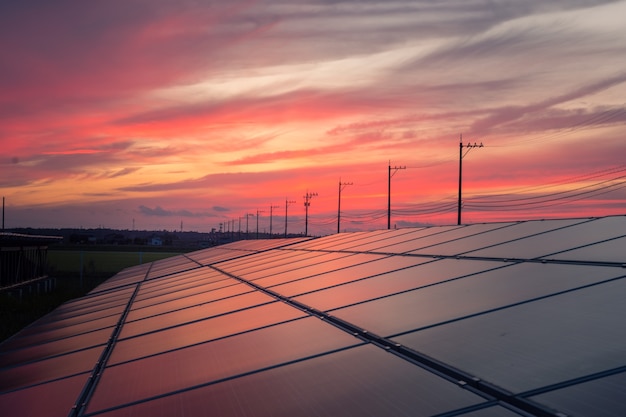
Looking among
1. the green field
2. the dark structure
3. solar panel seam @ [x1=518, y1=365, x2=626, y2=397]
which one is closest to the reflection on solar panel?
solar panel seam @ [x1=518, y1=365, x2=626, y2=397]

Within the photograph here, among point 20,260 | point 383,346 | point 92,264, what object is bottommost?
point 92,264

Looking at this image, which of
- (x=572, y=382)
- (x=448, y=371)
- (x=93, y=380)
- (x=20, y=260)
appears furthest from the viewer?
(x=20, y=260)

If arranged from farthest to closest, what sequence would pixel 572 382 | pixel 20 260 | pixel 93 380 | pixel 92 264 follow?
pixel 92 264 → pixel 20 260 → pixel 93 380 → pixel 572 382

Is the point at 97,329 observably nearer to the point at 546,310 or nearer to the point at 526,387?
→ the point at 546,310

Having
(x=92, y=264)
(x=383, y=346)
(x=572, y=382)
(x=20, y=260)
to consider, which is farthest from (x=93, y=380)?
(x=92, y=264)

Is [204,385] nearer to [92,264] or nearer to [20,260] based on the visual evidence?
[20,260]

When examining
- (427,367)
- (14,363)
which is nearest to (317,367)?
(427,367)

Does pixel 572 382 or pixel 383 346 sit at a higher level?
pixel 572 382
